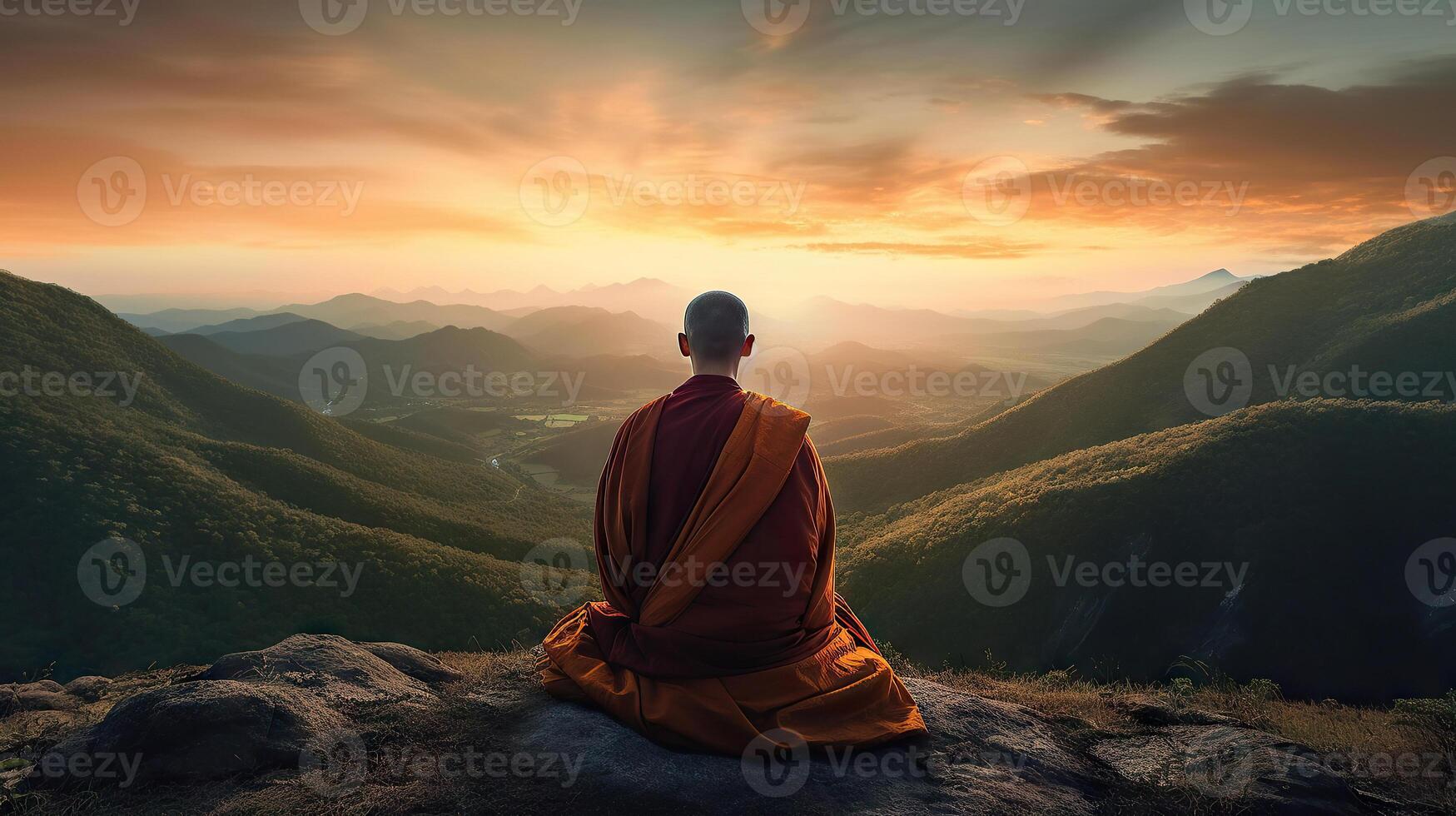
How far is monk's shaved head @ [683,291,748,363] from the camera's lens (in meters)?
4.84

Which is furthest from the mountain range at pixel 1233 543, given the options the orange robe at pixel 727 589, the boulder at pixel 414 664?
the boulder at pixel 414 664

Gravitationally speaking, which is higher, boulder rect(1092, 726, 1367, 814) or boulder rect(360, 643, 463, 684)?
boulder rect(360, 643, 463, 684)

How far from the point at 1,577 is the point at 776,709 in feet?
128

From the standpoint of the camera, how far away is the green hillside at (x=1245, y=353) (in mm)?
36938

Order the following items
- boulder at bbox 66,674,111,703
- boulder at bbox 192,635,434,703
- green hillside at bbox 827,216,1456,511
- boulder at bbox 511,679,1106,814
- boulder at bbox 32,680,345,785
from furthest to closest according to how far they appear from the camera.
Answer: green hillside at bbox 827,216,1456,511 < boulder at bbox 66,674,111,703 < boulder at bbox 192,635,434,703 < boulder at bbox 32,680,345,785 < boulder at bbox 511,679,1106,814

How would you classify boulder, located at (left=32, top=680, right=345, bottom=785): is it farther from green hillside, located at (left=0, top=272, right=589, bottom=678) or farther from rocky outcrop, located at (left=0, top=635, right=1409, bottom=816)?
green hillside, located at (left=0, top=272, right=589, bottom=678)

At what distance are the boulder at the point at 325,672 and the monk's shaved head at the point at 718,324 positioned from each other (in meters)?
4.31

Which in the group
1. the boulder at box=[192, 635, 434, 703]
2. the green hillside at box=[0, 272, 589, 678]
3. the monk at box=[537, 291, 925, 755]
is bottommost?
the green hillside at box=[0, 272, 589, 678]

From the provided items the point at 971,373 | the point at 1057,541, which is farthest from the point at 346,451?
the point at 971,373

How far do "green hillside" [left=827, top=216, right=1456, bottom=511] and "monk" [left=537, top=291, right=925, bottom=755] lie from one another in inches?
1539

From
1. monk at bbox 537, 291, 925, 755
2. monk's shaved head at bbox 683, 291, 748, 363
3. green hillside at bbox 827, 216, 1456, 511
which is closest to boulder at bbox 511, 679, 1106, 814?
monk at bbox 537, 291, 925, 755

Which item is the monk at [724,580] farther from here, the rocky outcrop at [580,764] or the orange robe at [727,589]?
the rocky outcrop at [580,764]

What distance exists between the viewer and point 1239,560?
1956 cm

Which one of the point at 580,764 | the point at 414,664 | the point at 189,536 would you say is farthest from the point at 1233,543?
the point at 189,536
